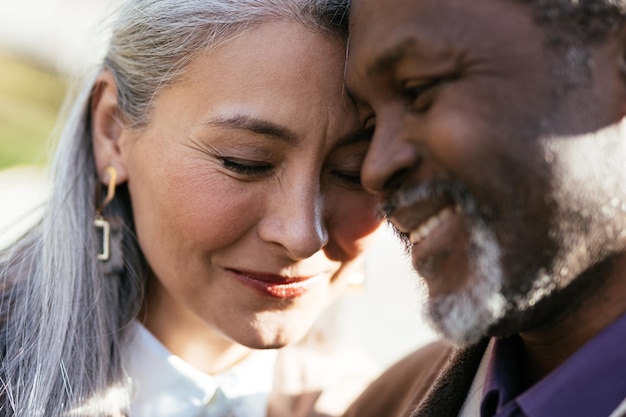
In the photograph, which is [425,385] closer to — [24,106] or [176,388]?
[176,388]

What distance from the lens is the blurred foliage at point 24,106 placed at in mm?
7145

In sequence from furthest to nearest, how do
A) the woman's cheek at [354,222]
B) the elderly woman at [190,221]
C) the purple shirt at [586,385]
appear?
the woman's cheek at [354,222], the elderly woman at [190,221], the purple shirt at [586,385]

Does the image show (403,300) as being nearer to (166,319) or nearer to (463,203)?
(166,319)

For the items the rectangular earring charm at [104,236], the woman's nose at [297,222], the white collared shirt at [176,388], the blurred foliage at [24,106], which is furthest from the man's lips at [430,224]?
the blurred foliage at [24,106]

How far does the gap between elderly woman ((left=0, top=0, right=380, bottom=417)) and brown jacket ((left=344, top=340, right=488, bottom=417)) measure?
0.70ft

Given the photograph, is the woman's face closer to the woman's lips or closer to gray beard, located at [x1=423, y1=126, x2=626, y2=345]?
the woman's lips

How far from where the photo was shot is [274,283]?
2023mm

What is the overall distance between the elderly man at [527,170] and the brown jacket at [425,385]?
280mm

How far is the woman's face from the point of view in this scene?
6.21 ft

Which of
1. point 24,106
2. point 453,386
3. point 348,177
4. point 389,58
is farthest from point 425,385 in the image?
point 24,106

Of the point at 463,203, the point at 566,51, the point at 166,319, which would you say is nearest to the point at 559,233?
the point at 463,203

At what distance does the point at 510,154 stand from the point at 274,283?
2.55 feet

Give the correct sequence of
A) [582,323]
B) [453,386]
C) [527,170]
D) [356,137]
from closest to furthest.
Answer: [527,170], [582,323], [453,386], [356,137]

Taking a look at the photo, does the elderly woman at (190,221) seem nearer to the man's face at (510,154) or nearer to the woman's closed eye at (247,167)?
the woman's closed eye at (247,167)
